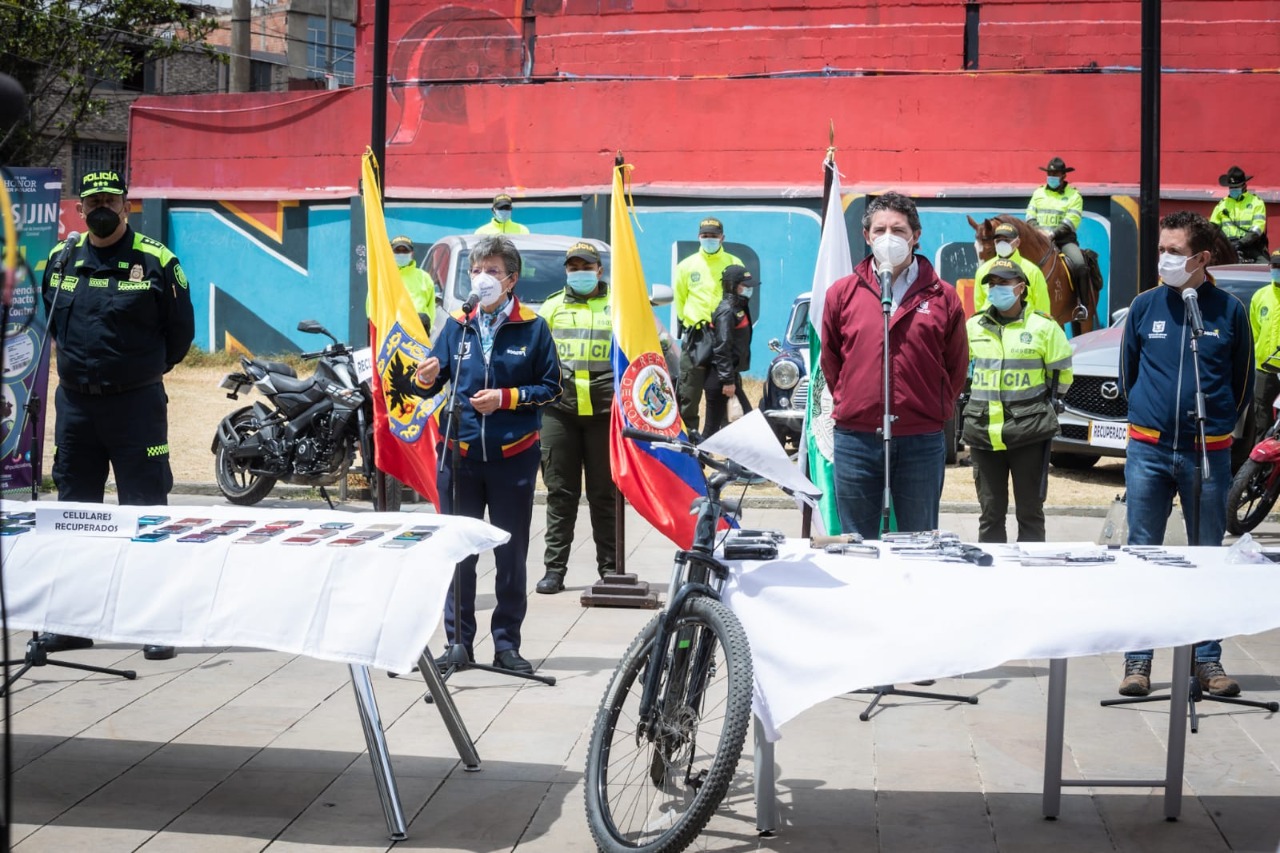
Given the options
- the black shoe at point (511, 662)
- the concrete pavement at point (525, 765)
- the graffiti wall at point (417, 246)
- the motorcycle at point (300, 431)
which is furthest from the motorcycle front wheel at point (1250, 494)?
the graffiti wall at point (417, 246)

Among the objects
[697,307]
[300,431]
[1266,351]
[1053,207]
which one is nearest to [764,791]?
[300,431]

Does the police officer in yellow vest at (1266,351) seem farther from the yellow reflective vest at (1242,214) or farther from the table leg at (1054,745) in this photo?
the table leg at (1054,745)

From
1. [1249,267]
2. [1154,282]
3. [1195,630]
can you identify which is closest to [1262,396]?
[1154,282]

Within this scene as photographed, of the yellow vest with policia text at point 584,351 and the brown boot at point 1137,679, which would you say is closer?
the brown boot at point 1137,679

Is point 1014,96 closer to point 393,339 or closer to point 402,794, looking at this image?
point 393,339

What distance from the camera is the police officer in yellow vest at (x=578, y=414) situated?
9.52 metres

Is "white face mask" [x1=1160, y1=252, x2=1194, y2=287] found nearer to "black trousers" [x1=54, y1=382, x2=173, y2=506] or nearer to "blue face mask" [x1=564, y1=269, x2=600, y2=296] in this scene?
"blue face mask" [x1=564, y1=269, x2=600, y2=296]

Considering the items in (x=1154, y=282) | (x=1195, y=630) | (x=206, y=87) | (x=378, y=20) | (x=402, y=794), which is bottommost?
(x=402, y=794)

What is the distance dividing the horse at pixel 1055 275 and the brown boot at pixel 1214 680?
9425 mm

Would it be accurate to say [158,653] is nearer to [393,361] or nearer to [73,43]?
[393,361]

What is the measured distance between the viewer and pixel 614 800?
17.1 feet

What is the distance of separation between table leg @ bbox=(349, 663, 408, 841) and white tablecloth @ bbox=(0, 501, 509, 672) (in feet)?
0.75

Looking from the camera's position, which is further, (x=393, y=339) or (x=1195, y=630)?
(x=393, y=339)

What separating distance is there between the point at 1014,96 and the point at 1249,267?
7071mm
